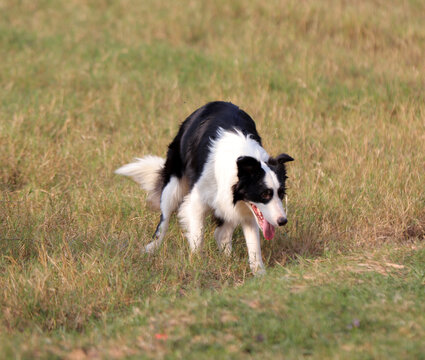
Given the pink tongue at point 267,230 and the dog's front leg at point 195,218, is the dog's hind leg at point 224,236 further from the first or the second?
the pink tongue at point 267,230

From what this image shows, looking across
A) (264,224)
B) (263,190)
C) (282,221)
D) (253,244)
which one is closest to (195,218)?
(253,244)

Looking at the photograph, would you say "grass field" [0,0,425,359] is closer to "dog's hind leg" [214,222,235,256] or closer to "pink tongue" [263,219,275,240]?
"dog's hind leg" [214,222,235,256]

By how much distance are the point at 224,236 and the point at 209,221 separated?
0.36 m

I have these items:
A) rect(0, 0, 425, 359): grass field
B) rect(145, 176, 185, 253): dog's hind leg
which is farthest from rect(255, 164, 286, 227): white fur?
rect(145, 176, 185, 253): dog's hind leg

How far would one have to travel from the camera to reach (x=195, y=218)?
4.91 metres

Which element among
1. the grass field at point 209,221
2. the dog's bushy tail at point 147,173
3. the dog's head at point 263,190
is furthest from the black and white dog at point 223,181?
the grass field at point 209,221

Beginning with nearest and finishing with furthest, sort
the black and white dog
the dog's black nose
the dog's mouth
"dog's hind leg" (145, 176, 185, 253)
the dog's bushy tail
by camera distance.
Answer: the dog's black nose
the black and white dog
the dog's mouth
"dog's hind leg" (145, 176, 185, 253)
the dog's bushy tail

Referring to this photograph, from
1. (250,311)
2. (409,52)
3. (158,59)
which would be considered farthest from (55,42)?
(250,311)

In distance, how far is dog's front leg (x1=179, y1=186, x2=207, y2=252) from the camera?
488cm

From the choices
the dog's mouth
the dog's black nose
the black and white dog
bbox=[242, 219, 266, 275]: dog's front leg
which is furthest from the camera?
bbox=[242, 219, 266, 275]: dog's front leg

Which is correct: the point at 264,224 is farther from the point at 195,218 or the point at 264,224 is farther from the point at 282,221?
the point at 195,218

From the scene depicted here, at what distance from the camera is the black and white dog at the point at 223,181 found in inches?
173

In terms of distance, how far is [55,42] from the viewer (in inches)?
407

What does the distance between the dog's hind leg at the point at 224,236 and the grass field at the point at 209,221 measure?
0.11m
